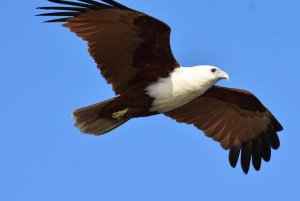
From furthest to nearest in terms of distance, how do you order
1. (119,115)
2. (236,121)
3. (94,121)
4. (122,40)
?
(236,121), (94,121), (119,115), (122,40)

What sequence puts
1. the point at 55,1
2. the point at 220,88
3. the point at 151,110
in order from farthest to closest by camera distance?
the point at 220,88, the point at 151,110, the point at 55,1

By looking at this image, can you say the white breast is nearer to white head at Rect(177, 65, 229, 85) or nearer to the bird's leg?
white head at Rect(177, 65, 229, 85)

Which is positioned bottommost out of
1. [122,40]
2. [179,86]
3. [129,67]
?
[179,86]

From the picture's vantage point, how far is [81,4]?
11.5m

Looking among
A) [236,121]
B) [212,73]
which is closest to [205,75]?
[212,73]

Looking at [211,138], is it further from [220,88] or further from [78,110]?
[78,110]

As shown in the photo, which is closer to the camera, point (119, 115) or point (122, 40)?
point (122, 40)

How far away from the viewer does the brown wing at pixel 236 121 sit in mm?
13461

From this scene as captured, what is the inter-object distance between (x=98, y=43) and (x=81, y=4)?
69 centimetres

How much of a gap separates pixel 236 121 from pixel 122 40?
3.21 metres

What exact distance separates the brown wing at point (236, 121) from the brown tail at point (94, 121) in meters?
1.41

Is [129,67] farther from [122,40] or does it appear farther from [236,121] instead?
[236,121]

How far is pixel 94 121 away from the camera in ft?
40.2

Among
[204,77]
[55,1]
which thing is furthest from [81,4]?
[204,77]
